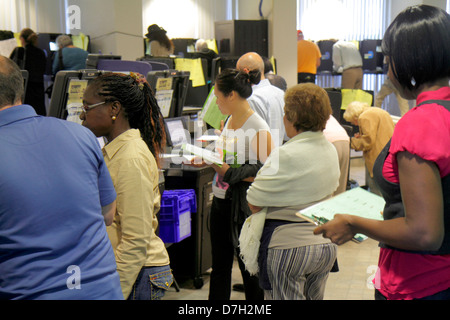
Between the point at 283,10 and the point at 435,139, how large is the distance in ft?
19.0

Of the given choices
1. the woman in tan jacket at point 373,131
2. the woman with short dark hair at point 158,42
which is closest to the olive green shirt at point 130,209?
the woman in tan jacket at point 373,131

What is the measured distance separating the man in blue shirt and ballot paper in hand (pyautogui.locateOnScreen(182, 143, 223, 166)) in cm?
121

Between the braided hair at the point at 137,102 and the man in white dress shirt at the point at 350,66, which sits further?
the man in white dress shirt at the point at 350,66

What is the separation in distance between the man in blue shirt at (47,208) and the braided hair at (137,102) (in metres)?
0.52

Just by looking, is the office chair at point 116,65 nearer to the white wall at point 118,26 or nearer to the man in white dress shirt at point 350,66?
the white wall at point 118,26

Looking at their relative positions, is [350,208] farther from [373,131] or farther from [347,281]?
[373,131]

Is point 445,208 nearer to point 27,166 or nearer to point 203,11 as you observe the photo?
point 27,166

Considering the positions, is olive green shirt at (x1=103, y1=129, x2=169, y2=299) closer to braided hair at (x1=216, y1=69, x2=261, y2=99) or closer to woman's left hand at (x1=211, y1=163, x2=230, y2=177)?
woman's left hand at (x1=211, y1=163, x2=230, y2=177)

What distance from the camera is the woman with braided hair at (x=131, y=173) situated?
1771 millimetres

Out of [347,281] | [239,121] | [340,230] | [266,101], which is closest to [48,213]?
[340,230]

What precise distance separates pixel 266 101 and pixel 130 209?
6.38 ft

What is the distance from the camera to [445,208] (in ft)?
3.99

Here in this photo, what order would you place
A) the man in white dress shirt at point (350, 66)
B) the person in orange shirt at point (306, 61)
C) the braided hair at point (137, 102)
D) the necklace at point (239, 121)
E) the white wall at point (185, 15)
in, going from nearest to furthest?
the braided hair at point (137, 102) < the necklace at point (239, 121) < the person in orange shirt at point (306, 61) < the man in white dress shirt at point (350, 66) < the white wall at point (185, 15)

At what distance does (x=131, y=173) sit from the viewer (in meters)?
1.78
